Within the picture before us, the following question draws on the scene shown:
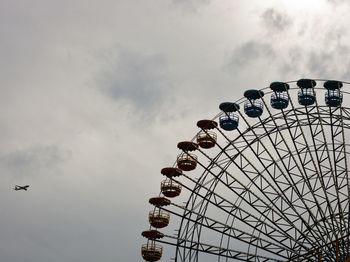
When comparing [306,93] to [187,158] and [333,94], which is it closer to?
[333,94]

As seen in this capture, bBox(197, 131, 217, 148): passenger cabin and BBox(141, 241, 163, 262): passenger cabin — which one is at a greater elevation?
BBox(197, 131, 217, 148): passenger cabin

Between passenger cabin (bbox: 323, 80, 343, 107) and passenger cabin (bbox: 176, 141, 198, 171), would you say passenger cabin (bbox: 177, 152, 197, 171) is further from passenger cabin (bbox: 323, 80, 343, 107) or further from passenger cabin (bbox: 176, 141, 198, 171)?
passenger cabin (bbox: 323, 80, 343, 107)

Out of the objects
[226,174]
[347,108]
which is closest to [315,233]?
[226,174]

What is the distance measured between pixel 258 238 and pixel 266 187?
320 centimetres

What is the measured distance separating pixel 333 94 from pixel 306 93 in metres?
1.79

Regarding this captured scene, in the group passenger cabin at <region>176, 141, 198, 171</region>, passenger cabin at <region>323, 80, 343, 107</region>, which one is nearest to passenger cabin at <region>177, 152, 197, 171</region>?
passenger cabin at <region>176, 141, 198, 171</region>

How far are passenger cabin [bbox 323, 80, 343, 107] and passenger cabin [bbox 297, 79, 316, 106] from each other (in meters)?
1.01

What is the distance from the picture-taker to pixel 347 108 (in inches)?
1134

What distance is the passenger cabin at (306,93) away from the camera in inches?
1147

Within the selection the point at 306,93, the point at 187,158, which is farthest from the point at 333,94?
the point at 187,158

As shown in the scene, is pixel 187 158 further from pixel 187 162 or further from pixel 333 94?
pixel 333 94

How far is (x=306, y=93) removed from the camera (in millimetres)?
29359

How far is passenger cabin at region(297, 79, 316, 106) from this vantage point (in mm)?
29141

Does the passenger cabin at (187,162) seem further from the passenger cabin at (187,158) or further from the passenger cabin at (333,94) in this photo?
the passenger cabin at (333,94)
